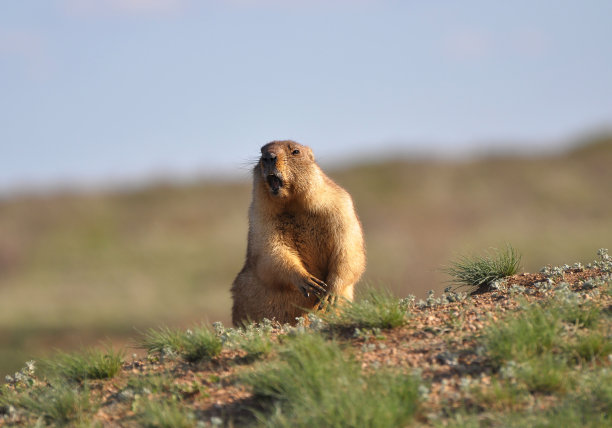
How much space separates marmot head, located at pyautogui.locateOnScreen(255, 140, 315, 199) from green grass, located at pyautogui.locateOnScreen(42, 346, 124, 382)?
2.28 meters

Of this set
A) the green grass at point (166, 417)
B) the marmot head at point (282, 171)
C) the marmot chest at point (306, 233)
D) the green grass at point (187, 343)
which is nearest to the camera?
the green grass at point (166, 417)

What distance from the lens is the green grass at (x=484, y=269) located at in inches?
319

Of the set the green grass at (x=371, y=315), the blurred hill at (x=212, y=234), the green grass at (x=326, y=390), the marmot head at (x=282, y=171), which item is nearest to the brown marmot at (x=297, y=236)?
the marmot head at (x=282, y=171)

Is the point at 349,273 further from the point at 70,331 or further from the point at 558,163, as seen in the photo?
the point at 558,163

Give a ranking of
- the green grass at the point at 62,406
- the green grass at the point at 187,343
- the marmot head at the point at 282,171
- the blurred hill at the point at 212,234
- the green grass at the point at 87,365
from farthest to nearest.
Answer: the blurred hill at the point at 212,234
the marmot head at the point at 282,171
the green grass at the point at 87,365
the green grass at the point at 187,343
the green grass at the point at 62,406

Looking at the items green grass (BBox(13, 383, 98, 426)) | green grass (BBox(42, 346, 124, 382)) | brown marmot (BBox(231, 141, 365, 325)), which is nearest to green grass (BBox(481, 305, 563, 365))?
brown marmot (BBox(231, 141, 365, 325))

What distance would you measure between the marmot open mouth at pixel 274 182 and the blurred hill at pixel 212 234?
1328 cm

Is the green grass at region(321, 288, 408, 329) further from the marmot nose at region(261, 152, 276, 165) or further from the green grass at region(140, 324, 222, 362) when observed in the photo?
the marmot nose at region(261, 152, 276, 165)

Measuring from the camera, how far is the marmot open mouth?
7.94m

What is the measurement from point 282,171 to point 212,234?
30.5m

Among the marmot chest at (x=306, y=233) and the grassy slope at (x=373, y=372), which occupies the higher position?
the marmot chest at (x=306, y=233)

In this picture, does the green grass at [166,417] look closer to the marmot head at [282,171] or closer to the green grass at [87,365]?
the green grass at [87,365]

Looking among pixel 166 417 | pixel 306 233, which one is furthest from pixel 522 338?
pixel 306 233

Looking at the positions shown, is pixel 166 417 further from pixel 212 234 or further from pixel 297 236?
pixel 212 234
